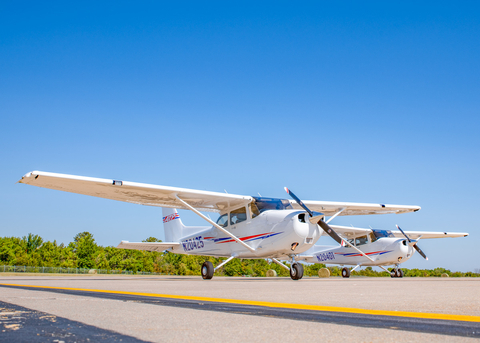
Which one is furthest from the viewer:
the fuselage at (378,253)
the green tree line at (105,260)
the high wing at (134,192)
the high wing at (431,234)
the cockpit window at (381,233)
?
the green tree line at (105,260)

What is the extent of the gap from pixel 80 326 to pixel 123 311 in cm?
94

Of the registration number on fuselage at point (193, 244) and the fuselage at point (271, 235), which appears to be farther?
the registration number on fuselage at point (193, 244)

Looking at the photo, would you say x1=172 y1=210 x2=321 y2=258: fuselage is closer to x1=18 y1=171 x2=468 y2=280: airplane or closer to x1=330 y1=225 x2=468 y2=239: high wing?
x1=18 y1=171 x2=468 y2=280: airplane

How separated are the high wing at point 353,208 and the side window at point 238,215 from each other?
243 centimetres

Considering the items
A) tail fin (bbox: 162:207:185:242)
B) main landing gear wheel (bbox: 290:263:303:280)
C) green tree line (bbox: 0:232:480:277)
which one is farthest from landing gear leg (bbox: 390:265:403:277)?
green tree line (bbox: 0:232:480:277)

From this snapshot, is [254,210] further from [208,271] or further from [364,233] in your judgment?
[364,233]

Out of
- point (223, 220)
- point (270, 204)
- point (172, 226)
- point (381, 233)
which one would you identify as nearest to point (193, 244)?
point (223, 220)

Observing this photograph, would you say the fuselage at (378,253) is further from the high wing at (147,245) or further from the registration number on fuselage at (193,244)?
the high wing at (147,245)

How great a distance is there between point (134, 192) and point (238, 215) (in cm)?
379

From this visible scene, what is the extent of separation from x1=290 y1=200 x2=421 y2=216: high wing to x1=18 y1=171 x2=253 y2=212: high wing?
3.19m

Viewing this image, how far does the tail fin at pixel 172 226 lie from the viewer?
1985 cm

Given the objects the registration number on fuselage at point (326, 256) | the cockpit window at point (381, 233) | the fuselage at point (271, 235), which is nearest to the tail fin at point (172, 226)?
the fuselage at point (271, 235)

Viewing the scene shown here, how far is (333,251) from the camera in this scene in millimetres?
26547

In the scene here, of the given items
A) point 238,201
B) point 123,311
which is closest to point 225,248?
point 238,201
